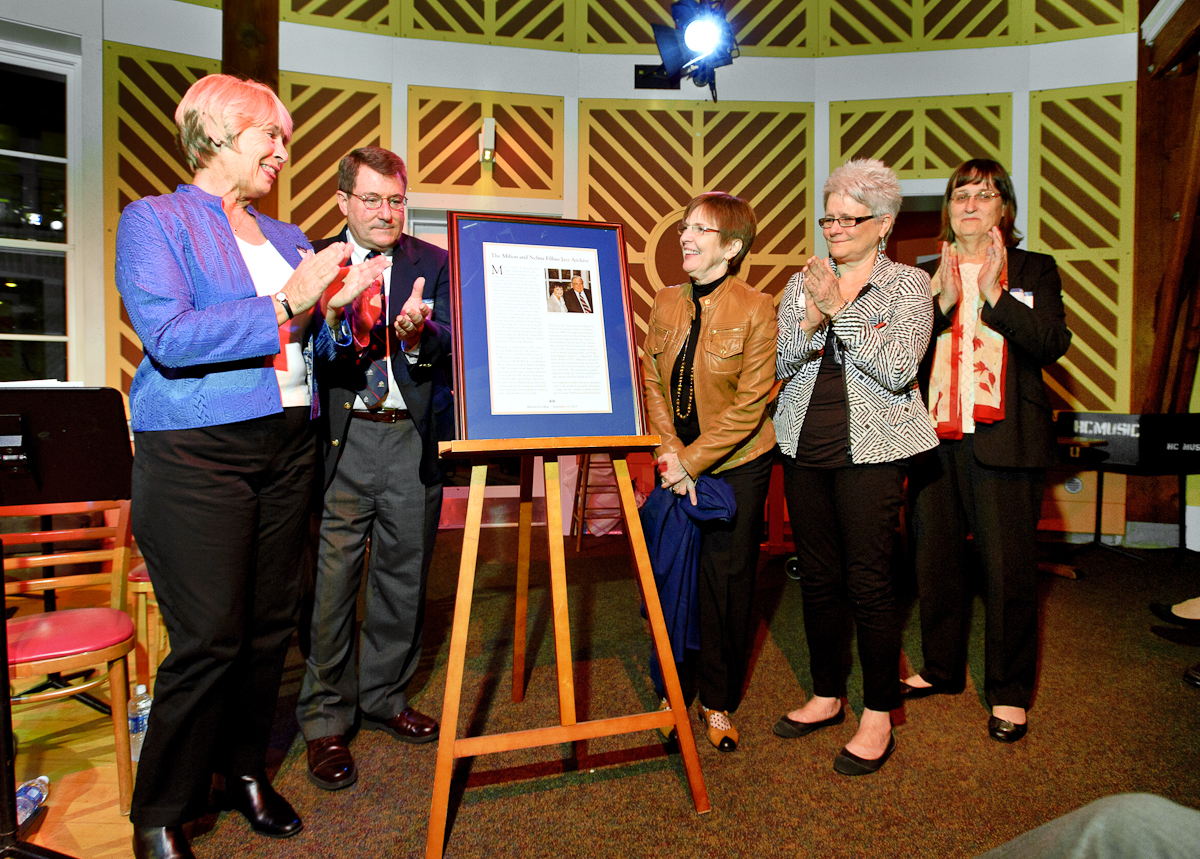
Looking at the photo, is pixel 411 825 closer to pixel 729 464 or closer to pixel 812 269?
pixel 729 464

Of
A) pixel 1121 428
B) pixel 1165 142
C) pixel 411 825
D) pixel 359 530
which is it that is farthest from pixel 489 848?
pixel 1165 142

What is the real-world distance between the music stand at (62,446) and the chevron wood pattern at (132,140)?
3.11 metres

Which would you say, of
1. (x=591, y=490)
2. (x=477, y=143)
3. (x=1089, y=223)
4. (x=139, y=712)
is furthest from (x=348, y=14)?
(x=1089, y=223)

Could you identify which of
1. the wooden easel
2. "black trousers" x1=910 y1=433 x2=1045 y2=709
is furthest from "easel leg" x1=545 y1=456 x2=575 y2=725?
"black trousers" x1=910 y1=433 x2=1045 y2=709

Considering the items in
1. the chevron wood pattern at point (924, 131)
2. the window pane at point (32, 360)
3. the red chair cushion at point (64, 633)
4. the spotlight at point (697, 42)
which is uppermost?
the spotlight at point (697, 42)

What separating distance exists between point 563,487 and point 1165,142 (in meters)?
5.78

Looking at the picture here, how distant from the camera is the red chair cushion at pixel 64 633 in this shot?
1.85 m

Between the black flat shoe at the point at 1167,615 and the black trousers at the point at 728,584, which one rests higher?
the black trousers at the point at 728,584

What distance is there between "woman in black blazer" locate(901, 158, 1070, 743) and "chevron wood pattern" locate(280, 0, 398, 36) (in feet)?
17.0

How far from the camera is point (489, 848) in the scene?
1.79 metres

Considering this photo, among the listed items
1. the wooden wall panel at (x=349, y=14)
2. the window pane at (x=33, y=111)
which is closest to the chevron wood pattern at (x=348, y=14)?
the wooden wall panel at (x=349, y=14)

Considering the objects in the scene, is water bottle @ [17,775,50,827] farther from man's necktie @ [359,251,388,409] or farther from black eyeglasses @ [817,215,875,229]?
black eyeglasses @ [817,215,875,229]

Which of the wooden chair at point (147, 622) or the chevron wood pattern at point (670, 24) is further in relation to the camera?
the chevron wood pattern at point (670, 24)

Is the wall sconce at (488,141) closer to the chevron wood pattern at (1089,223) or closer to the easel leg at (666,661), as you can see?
the chevron wood pattern at (1089,223)
